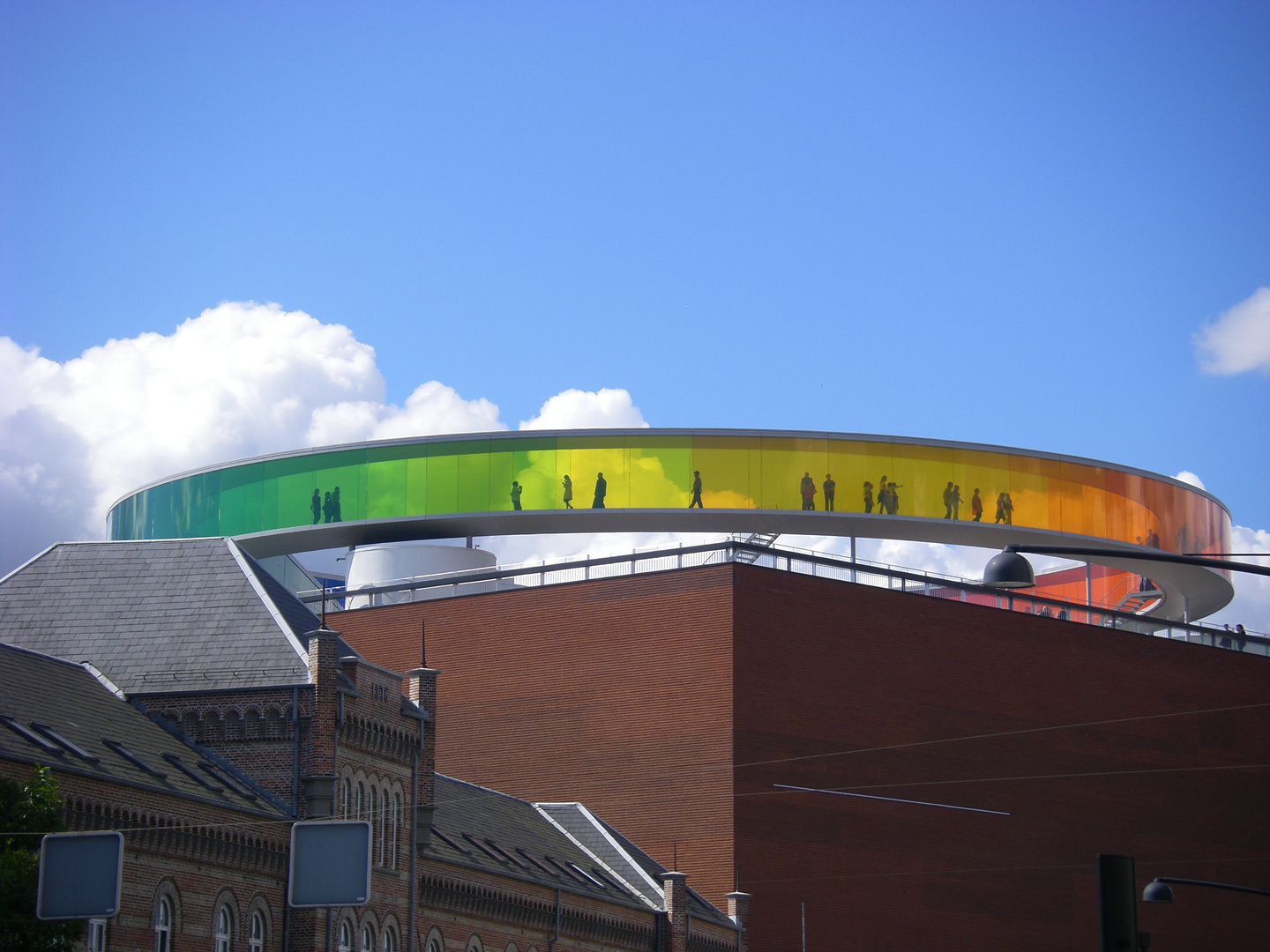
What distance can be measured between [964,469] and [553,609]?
14047mm

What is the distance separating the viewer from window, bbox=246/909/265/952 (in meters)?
31.1

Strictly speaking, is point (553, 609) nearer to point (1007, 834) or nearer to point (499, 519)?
point (499, 519)

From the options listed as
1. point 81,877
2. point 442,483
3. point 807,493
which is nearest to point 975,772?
point 807,493

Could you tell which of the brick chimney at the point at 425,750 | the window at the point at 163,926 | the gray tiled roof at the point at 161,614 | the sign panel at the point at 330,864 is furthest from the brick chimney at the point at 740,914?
the sign panel at the point at 330,864

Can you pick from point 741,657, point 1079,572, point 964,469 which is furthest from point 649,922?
point 1079,572

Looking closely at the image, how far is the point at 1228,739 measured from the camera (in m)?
57.8

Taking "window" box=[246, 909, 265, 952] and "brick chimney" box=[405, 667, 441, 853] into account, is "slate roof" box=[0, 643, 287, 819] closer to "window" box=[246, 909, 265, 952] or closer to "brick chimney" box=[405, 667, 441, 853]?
"window" box=[246, 909, 265, 952]

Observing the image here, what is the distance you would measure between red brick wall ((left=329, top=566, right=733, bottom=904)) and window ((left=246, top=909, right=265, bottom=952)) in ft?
56.2

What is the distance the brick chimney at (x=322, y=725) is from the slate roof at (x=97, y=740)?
0.71 m

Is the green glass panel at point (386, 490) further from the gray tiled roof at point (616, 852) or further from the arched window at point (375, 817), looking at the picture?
the arched window at point (375, 817)

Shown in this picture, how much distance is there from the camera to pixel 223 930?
30.4 metres

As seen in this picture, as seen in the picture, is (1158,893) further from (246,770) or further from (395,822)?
(246,770)

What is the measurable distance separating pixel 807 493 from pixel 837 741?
28.5 feet

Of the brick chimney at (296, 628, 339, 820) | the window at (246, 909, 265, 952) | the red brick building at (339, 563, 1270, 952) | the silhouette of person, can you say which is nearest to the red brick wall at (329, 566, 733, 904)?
the red brick building at (339, 563, 1270, 952)
